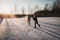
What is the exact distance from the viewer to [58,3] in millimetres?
120188

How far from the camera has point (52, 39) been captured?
9719mm

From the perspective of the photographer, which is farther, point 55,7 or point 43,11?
point 43,11

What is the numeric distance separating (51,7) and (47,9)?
518cm

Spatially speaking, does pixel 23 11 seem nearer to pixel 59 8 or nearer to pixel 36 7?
pixel 36 7

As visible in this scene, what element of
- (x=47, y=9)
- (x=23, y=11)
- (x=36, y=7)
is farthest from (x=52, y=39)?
(x=47, y=9)

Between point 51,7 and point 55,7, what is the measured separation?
3455 millimetres

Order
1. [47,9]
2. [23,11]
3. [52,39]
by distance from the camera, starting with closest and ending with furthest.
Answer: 1. [52,39]
2. [23,11]
3. [47,9]

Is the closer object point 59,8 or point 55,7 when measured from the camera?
point 59,8

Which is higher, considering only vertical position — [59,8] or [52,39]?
[52,39]

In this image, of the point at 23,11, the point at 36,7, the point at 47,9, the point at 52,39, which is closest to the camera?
the point at 52,39

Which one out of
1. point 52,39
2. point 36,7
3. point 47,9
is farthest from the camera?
point 47,9

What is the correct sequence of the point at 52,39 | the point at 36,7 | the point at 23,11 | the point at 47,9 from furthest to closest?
the point at 47,9 → the point at 23,11 → the point at 36,7 → the point at 52,39

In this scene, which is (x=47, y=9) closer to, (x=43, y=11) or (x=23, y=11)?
(x=43, y=11)

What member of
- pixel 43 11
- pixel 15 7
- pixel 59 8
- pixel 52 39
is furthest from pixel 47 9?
pixel 52 39
